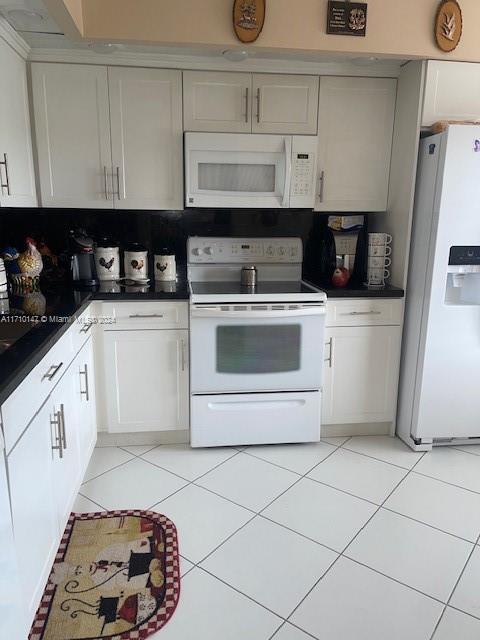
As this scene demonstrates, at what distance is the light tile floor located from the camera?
5.01ft

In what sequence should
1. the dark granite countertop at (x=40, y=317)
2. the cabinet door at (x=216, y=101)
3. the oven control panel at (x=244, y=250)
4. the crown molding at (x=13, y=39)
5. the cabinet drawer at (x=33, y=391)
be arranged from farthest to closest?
the oven control panel at (x=244, y=250), the cabinet door at (x=216, y=101), the crown molding at (x=13, y=39), the dark granite countertop at (x=40, y=317), the cabinet drawer at (x=33, y=391)

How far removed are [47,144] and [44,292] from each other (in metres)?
0.80

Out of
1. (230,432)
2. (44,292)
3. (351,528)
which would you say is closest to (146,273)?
(44,292)

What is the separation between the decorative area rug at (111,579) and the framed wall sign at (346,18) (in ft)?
7.86

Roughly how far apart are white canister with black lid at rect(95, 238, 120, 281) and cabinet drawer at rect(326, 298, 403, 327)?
1.25 meters

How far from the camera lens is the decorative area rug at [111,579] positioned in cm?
150

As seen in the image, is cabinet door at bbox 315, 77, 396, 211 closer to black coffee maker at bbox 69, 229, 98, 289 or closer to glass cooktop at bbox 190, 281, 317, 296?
glass cooktop at bbox 190, 281, 317, 296

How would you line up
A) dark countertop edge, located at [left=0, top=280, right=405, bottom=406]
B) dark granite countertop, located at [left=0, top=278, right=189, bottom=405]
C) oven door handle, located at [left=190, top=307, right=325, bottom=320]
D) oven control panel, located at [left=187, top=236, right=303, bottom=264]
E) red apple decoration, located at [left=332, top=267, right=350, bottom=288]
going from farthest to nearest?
oven control panel, located at [left=187, top=236, right=303, bottom=264] < red apple decoration, located at [left=332, top=267, right=350, bottom=288] < oven door handle, located at [left=190, top=307, right=325, bottom=320] < dark countertop edge, located at [left=0, top=280, right=405, bottom=406] < dark granite countertop, located at [left=0, top=278, right=189, bottom=405]

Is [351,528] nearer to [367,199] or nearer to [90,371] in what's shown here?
[90,371]

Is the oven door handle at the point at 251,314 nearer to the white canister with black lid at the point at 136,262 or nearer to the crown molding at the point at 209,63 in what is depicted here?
the white canister with black lid at the point at 136,262

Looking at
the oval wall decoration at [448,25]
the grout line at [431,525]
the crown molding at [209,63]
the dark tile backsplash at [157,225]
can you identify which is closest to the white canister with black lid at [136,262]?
the dark tile backsplash at [157,225]

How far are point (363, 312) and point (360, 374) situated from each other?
37 cm

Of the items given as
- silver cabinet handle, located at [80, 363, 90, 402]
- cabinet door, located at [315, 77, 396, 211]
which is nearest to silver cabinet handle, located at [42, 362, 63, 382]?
silver cabinet handle, located at [80, 363, 90, 402]

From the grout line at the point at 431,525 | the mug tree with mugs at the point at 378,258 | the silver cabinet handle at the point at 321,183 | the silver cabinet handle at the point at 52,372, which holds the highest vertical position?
the silver cabinet handle at the point at 321,183
